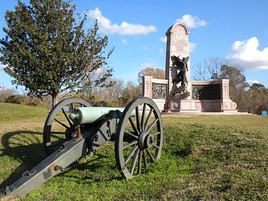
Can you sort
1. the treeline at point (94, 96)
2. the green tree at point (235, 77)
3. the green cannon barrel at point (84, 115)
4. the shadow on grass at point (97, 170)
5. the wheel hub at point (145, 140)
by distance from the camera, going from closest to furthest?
the green cannon barrel at point (84, 115)
the wheel hub at point (145, 140)
the shadow on grass at point (97, 170)
the treeline at point (94, 96)
the green tree at point (235, 77)

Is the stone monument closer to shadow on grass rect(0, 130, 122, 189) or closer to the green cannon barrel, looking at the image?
shadow on grass rect(0, 130, 122, 189)

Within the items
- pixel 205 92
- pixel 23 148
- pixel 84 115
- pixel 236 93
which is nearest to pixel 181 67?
pixel 205 92

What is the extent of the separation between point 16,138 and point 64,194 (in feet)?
14.8

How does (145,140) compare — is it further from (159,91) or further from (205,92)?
(205,92)

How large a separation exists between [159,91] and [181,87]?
148 centimetres

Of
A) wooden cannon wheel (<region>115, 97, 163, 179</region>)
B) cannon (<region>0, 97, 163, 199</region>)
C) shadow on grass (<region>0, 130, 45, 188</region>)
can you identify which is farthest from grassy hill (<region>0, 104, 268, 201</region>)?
cannon (<region>0, 97, 163, 199</region>)

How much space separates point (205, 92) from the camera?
27406 mm

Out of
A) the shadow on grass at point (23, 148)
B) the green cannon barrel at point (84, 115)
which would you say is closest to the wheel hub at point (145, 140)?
the green cannon barrel at point (84, 115)

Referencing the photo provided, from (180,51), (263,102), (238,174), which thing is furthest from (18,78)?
(263,102)

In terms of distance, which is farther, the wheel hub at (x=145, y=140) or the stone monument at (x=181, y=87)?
the stone monument at (x=181, y=87)

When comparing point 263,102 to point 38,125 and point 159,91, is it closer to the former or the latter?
point 159,91

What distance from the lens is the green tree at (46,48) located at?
24391 millimetres

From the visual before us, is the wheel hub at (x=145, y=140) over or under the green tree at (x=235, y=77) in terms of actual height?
under

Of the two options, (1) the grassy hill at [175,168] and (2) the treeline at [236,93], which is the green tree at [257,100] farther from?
(1) the grassy hill at [175,168]
